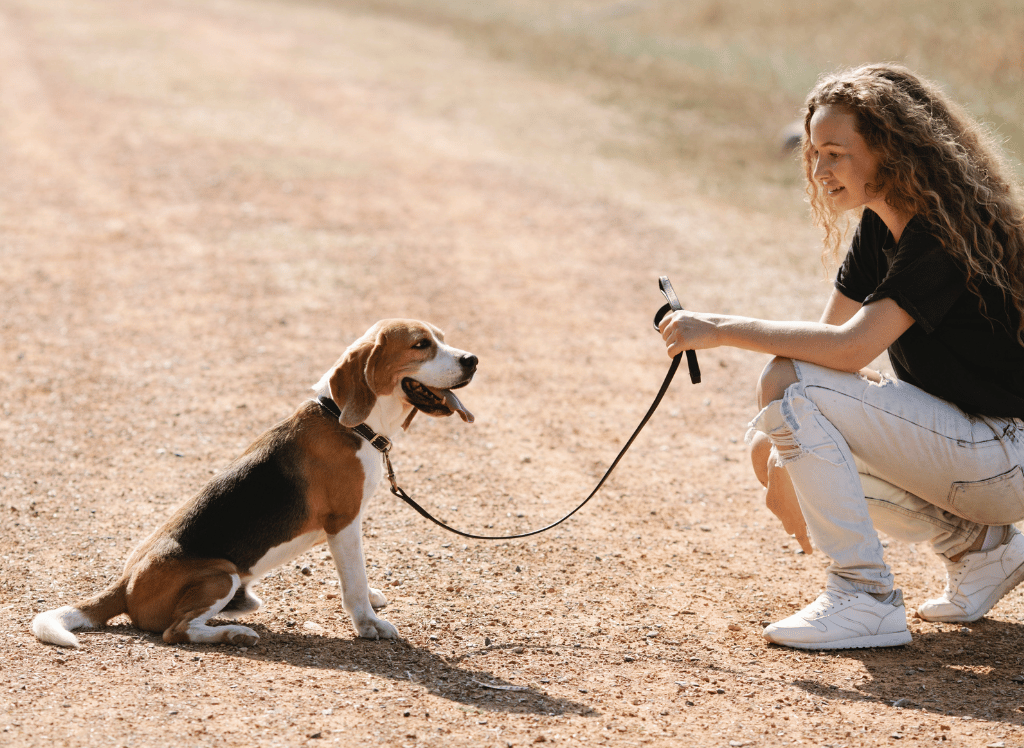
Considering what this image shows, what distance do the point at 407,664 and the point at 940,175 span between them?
280 cm

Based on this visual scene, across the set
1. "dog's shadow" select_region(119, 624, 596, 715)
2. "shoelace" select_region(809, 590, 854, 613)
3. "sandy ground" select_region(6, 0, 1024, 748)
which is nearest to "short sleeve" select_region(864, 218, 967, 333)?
"shoelace" select_region(809, 590, 854, 613)

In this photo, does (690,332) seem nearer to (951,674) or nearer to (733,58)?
(951,674)

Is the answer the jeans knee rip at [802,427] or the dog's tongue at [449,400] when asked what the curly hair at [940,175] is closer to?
the jeans knee rip at [802,427]

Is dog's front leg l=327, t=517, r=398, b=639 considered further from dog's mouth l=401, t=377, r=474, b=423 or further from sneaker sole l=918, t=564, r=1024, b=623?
sneaker sole l=918, t=564, r=1024, b=623

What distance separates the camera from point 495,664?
3975 mm

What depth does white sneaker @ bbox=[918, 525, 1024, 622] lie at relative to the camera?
14.2 feet

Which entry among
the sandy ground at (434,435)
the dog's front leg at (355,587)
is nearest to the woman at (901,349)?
the sandy ground at (434,435)

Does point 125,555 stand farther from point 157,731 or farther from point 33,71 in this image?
point 33,71

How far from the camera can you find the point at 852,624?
404 centimetres

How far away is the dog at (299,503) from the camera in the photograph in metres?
4.02

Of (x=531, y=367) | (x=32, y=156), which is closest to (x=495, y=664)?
(x=531, y=367)

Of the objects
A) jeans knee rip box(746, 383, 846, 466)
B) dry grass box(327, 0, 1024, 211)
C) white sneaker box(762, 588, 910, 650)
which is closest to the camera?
jeans knee rip box(746, 383, 846, 466)

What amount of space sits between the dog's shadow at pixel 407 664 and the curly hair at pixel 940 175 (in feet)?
7.29

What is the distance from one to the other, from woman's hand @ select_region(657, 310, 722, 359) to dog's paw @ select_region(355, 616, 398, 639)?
1610 millimetres
